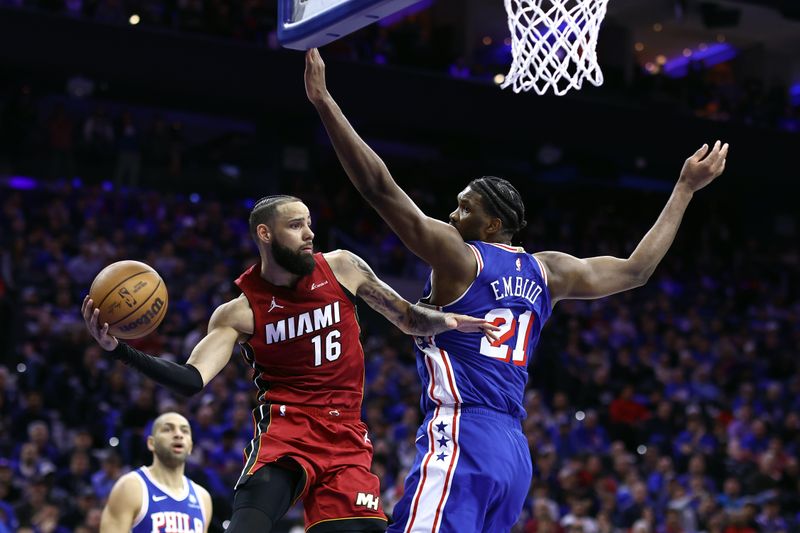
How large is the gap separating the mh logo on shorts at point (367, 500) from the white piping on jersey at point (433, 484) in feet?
1.78

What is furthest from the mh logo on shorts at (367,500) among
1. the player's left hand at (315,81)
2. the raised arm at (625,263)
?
the player's left hand at (315,81)

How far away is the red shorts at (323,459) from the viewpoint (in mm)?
4820

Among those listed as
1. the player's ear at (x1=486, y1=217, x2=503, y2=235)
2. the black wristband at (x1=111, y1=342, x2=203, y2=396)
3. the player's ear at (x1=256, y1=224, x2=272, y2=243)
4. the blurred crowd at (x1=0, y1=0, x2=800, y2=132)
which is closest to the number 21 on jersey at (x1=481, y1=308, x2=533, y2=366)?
the player's ear at (x1=486, y1=217, x2=503, y2=235)

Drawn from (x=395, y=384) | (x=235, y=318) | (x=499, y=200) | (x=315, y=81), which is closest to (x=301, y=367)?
(x=235, y=318)

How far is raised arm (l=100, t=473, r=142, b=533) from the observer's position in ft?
21.9

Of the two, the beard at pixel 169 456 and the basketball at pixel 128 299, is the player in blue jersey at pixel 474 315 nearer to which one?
the basketball at pixel 128 299

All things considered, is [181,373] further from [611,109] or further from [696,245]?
[696,245]

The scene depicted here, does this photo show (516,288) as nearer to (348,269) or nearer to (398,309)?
(398,309)

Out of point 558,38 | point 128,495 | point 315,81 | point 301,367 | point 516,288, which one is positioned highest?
point 558,38

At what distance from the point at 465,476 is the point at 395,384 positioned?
9809 millimetres

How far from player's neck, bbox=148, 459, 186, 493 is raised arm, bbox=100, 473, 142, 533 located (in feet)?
0.53

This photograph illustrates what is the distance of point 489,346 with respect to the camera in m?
A: 4.63

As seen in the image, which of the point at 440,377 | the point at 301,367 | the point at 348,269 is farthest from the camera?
the point at 348,269

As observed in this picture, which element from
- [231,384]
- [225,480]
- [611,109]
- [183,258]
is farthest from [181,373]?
[611,109]
